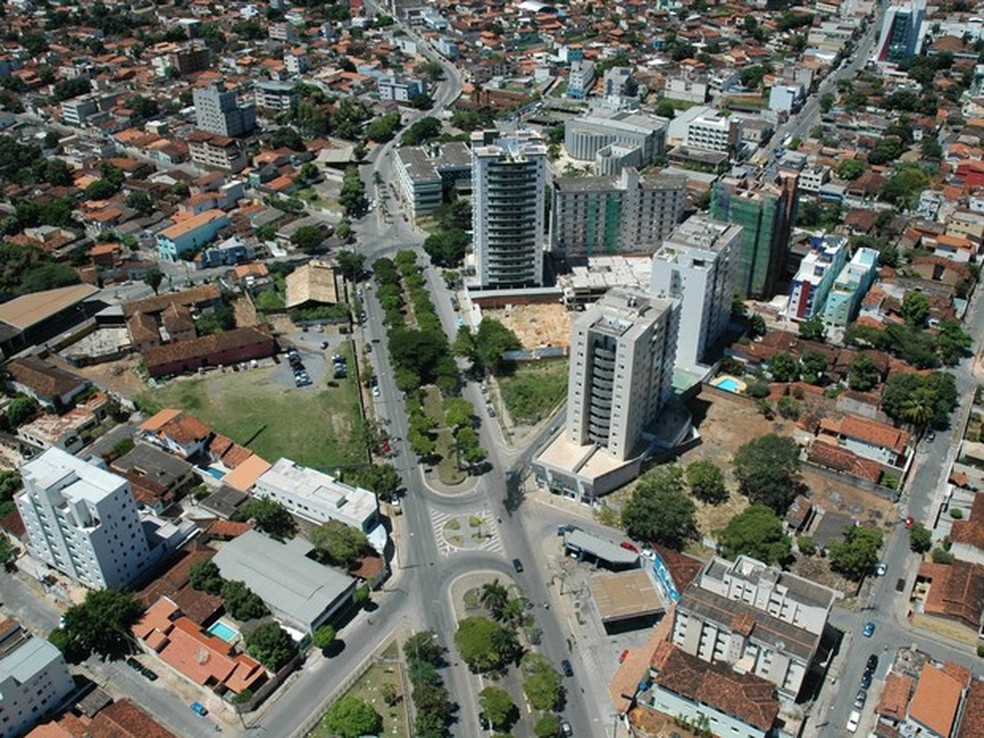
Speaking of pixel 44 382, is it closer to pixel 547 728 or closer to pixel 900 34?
pixel 547 728

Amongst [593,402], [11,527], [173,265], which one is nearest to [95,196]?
[173,265]

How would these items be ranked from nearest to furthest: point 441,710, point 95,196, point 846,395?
point 441,710, point 846,395, point 95,196

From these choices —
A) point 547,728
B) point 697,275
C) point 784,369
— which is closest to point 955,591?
Answer: point 784,369

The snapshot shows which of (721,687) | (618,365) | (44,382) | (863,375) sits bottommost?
(721,687)

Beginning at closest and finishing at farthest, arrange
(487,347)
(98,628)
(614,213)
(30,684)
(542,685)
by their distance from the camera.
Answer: (30,684), (542,685), (98,628), (487,347), (614,213)

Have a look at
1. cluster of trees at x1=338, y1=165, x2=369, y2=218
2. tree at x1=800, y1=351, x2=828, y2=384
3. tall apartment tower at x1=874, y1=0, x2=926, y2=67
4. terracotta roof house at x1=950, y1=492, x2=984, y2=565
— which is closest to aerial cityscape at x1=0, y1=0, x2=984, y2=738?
tree at x1=800, y1=351, x2=828, y2=384

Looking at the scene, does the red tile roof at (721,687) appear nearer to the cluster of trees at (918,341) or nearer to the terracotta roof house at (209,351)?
the cluster of trees at (918,341)

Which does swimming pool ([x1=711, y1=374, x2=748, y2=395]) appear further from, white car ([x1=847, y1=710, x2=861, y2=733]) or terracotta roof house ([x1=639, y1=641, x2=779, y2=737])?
white car ([x1=847, y1=710, x2=861, y2=733])

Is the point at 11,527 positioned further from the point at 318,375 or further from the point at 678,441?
the point at 678,441
